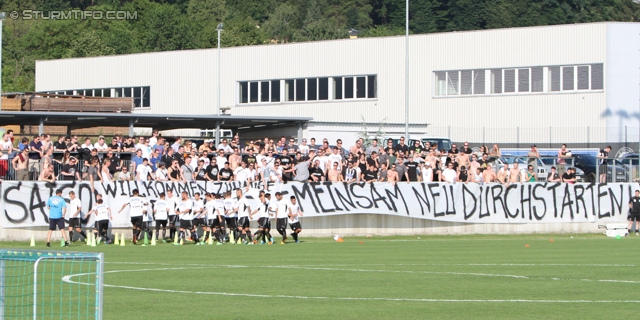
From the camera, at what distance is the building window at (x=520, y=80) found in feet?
188

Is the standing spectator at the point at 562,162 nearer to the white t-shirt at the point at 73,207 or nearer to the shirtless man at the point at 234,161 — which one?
the shirtless man at the point at 234,161

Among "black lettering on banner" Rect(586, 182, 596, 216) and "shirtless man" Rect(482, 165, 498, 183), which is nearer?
"shirtless man" Rect(482, 165, 498, 183)

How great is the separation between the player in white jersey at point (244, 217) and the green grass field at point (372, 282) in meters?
2.96

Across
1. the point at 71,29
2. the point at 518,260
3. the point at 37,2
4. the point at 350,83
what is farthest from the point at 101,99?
the point at 37,2

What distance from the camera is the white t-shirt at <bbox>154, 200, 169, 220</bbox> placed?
31578 millimetres

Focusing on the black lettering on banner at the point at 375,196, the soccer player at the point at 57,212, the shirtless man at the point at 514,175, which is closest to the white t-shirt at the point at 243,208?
the soccer player at the point at 57,212

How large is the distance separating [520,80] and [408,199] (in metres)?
25.6

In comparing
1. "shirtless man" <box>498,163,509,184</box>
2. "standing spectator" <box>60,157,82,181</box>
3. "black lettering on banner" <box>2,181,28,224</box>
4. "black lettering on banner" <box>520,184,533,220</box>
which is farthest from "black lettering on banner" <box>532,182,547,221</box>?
"black lettering on banner" <box>2,181,28,224</box>

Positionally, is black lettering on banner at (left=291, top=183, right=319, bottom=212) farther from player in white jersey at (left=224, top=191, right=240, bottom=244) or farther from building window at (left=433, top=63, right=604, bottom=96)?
building window at (left=433, top=63, right=604, bottom=96)

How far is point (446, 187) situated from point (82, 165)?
1345 centimetres

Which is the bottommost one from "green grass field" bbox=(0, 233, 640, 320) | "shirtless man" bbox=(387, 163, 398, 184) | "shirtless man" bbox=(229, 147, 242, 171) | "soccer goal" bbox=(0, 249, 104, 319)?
"green grass field" bbox=(0, 233, 640, 320)

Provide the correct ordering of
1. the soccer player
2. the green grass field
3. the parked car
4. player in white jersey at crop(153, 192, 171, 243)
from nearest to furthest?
the green grass field < the soccer player < player in white jersey at crop(153, 192, 171, 243) < the parked car

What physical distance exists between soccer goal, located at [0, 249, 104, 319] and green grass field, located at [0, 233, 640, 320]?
486 millimetres

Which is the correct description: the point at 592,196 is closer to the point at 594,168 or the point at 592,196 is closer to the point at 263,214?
the point at 594,168
